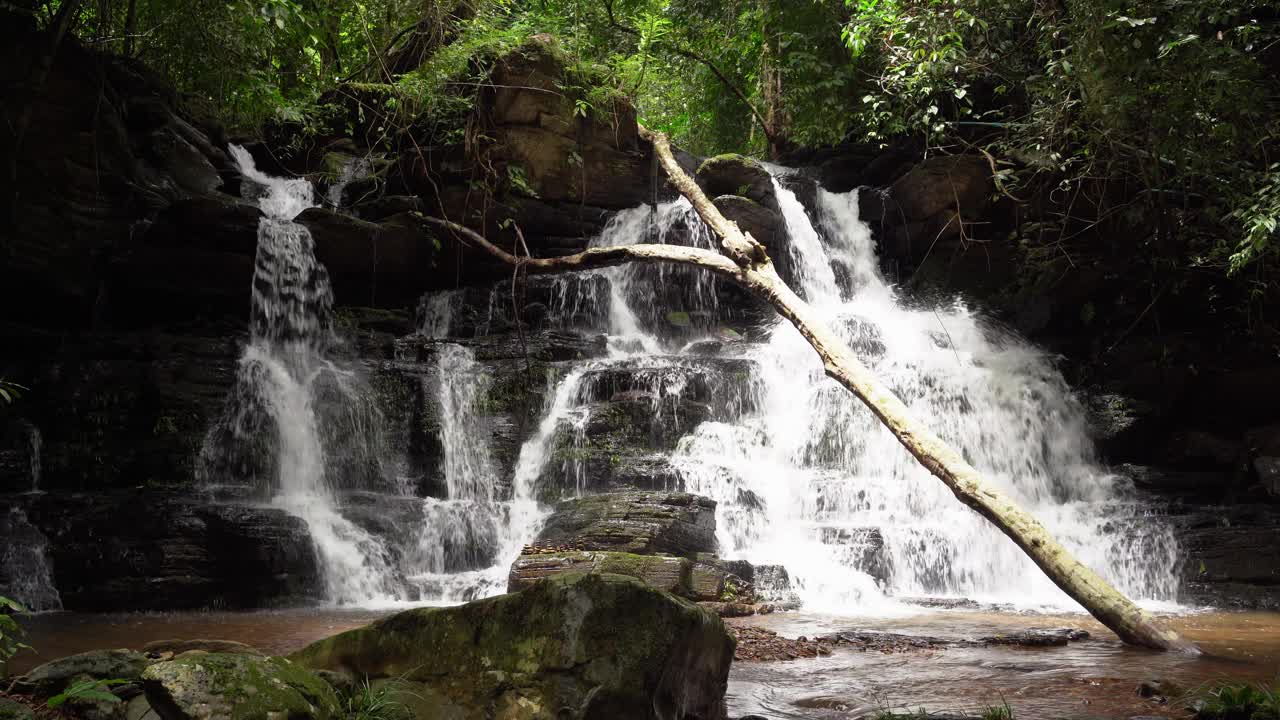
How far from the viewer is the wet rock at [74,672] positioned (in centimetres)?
311

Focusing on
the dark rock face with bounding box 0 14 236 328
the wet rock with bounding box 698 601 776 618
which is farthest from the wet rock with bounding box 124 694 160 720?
the dark rock face with bounding box 0 14 236 328

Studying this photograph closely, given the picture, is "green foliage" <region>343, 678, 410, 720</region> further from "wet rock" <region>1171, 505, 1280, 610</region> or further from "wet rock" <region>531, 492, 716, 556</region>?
"wet rock" <region>1171, 505, 1280, 610</region>

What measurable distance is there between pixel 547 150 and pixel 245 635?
401 inches

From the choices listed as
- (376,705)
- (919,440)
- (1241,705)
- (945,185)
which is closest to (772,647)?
(919,440)

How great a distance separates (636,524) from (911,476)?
14.5ft

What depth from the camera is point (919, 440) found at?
6191 millimetres

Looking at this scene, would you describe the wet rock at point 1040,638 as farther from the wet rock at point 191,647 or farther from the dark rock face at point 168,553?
the dark rock face at point 168,553

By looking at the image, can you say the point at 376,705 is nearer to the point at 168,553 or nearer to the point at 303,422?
the point at 168,553

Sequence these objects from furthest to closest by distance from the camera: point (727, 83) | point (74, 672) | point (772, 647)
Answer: point (727, 83), point (772, 647), point (74, 672)

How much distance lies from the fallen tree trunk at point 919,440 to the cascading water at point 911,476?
2.74 m

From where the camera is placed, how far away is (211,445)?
10445mm

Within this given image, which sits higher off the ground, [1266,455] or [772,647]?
[1266,455]

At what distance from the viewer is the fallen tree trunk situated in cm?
554

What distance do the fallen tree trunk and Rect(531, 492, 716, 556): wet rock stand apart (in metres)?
2.45
